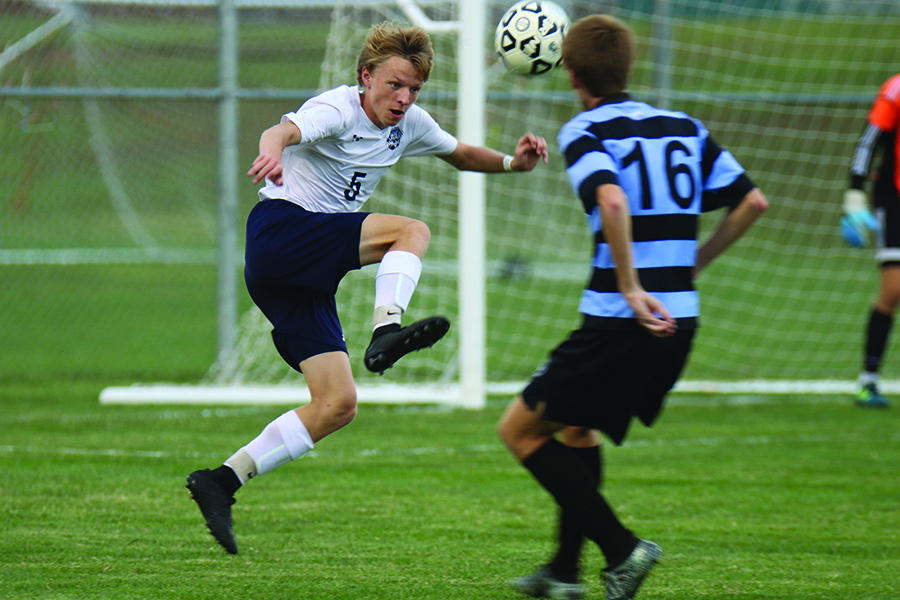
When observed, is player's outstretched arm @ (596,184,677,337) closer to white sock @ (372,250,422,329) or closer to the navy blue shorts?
white sock @ (372,250,422,329)

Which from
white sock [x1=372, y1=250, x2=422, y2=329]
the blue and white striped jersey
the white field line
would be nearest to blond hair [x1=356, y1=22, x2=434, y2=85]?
white sock [x1=372, y1=250, x2=422, y2=329]

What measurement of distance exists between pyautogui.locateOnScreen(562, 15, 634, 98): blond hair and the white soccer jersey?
88 cm

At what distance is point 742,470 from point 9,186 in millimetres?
7054

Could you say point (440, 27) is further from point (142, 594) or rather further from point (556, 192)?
point (556, 192)

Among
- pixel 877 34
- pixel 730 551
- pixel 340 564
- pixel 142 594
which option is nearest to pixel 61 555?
pixel 142 594

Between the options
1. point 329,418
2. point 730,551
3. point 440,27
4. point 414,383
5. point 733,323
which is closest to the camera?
point 329,418

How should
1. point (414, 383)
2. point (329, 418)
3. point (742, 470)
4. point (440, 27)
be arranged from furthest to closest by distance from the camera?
point (414, 383) → point (440, 27) → point (742, 470) → point (329, 418)

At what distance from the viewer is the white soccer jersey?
142 inches

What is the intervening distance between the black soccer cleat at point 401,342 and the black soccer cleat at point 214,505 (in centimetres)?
70

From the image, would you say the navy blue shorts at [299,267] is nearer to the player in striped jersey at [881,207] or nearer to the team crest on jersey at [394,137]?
the team crest on jersey at [394,137]

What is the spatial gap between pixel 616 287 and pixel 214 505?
4.90ft

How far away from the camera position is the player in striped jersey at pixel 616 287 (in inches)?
117

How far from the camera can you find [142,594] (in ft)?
10.6

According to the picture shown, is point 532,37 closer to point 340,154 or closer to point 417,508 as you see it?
point 340,154
